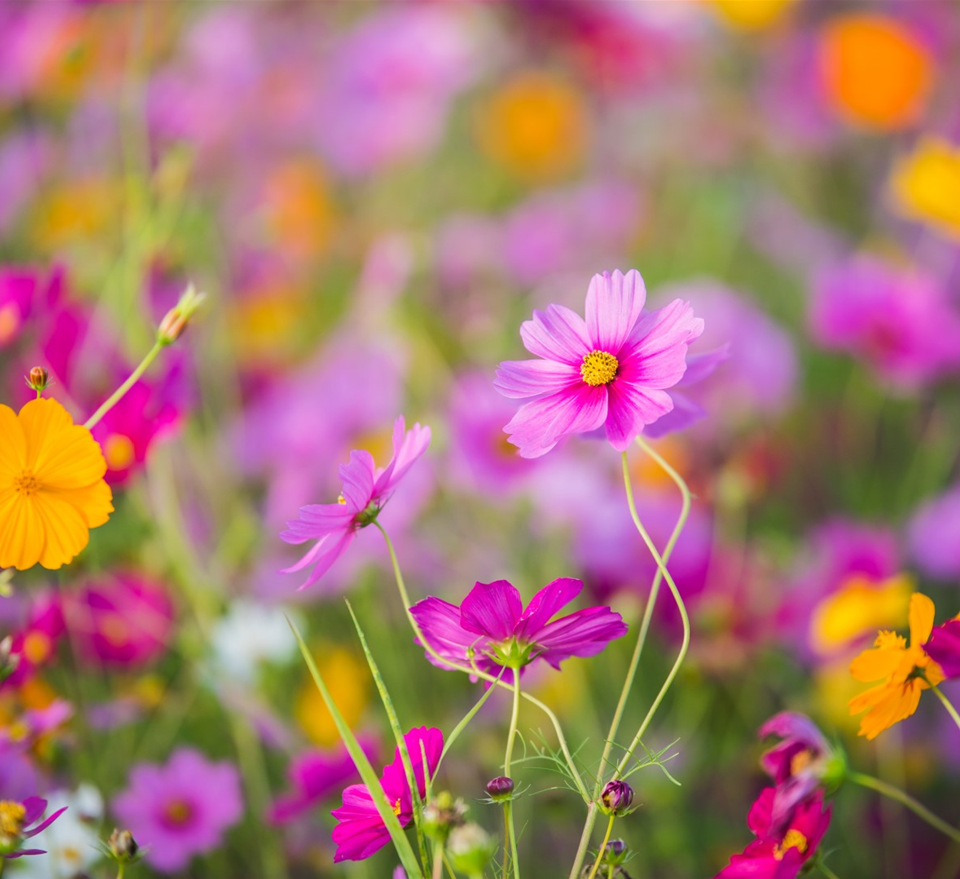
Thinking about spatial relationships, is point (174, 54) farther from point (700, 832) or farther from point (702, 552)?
point (700, 832)

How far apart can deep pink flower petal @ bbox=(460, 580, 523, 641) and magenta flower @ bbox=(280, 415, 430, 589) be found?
5 cm

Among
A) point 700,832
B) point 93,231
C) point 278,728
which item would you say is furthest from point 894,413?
point 93,231

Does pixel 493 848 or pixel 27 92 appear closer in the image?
pixel 493 848

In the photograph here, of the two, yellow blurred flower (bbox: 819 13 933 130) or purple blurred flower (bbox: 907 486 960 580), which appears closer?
purple blurred flower (bbox: 907 486 960 580)

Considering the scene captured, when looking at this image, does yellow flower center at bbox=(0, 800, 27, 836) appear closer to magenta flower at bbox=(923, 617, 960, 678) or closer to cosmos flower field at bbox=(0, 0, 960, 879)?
cosmos flower field at bbox=(0, 0, 960, 879)

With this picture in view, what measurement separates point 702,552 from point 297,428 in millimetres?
392

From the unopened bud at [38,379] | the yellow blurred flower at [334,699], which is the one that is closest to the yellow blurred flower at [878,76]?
the yellow blurred flower at [334,699]

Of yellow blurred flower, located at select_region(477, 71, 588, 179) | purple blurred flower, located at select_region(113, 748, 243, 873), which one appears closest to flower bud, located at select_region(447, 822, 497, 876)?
purple blurred flower, located at select_region(113, 748, 243, 873)

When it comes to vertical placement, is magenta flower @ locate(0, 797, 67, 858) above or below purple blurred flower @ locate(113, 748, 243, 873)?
above

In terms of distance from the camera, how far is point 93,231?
1101mm

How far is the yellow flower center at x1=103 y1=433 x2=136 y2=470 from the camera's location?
20.5 inches

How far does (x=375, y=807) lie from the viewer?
362 mm

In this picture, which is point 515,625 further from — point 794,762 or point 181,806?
point 181,806

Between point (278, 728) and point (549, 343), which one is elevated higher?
point (549, 343)
